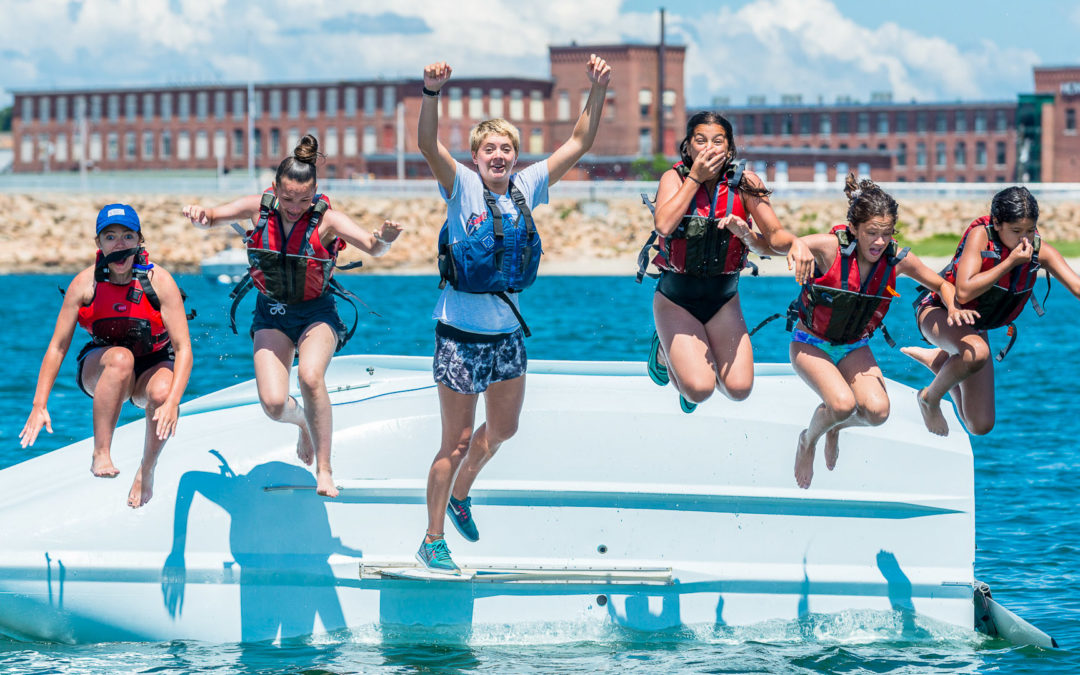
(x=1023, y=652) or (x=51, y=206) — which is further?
(x=51, y=206)

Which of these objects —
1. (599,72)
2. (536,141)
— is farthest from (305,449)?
(536,141)

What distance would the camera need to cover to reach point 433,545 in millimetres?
8422

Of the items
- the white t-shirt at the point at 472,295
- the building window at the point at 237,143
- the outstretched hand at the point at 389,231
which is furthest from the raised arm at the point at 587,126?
the building window at the point at 237,143

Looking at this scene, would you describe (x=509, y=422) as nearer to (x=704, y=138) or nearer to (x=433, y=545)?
(x=433, y=545)

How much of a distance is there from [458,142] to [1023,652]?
92.5m

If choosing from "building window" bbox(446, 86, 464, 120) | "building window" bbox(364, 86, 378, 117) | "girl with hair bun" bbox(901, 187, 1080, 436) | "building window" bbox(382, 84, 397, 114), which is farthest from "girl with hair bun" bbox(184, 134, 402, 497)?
"building window" bbox(364, 86, 378, 117)

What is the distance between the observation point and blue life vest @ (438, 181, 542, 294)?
7676mm

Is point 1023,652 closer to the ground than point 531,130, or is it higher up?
closer to the ground

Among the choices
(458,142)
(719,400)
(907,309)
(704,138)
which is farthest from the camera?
(458,142)

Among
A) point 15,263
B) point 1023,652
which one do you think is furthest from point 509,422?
point 15,263

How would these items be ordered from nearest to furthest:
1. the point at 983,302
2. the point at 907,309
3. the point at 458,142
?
the point at 983,302, the point at 907,309, the point at 458,142

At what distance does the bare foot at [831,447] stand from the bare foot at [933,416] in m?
0.78

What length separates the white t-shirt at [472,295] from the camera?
305 inches

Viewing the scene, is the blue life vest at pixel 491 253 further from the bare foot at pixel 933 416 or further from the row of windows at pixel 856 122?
the row of windows at pixel 856 122
